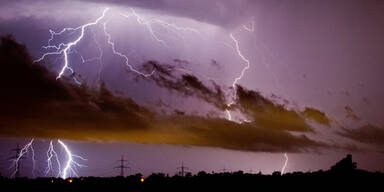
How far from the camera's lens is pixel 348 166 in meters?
47.1

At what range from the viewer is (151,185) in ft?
179

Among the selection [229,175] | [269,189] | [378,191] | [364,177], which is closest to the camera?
[378,191]

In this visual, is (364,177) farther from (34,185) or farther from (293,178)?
(34,185)

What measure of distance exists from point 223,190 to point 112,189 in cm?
1281

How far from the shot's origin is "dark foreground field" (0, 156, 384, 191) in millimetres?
40250

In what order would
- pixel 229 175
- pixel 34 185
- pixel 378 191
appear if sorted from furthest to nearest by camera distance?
pixel 34 185, pixel 229 175, pixel 378 191

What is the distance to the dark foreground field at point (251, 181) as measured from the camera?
40.2 metres

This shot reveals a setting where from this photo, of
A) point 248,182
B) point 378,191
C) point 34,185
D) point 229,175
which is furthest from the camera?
point 34,185

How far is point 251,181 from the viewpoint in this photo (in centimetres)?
4834

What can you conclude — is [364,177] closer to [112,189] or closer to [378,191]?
[378,191]

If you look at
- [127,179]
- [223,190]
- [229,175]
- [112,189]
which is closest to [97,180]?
[127,179]

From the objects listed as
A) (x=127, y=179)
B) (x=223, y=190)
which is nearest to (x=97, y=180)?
(x=127, y=179)

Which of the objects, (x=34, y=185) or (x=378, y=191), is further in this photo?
(x=34, y=185)

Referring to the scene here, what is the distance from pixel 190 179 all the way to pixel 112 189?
7.20 meters
